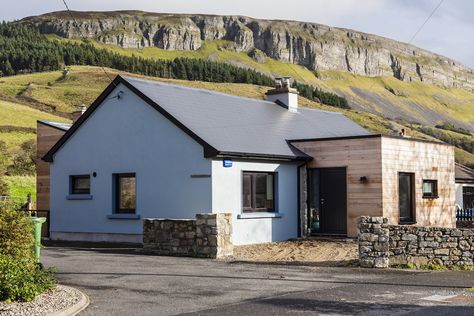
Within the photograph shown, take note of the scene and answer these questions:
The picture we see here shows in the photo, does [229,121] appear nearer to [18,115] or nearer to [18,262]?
[18,262]

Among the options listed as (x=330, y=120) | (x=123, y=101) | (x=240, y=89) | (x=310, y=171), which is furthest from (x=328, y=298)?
(x=240, y=89)

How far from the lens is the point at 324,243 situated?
20391 mm

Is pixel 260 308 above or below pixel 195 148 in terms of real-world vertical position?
below

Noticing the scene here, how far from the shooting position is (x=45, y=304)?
9797 mm

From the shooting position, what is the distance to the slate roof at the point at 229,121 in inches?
807

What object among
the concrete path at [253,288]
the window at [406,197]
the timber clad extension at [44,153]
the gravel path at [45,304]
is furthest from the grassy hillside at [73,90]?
the gravel path at [45,304]

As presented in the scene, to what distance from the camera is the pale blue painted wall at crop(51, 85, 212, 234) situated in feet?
67.3

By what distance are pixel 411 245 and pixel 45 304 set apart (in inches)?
349

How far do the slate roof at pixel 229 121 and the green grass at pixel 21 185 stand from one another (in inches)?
814

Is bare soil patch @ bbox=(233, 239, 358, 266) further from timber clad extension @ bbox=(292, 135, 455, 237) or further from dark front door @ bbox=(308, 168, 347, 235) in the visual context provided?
timber clad extension @ bbox=(292, 135, 455, 237)

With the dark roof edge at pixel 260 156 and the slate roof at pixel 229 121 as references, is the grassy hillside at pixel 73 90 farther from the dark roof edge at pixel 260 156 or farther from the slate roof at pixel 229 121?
the dark roof edge at pixel 260 156

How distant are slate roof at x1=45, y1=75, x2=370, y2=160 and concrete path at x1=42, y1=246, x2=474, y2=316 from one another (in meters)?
4.80

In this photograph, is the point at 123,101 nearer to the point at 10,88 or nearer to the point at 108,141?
the point at 108,141

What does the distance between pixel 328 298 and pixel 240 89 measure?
115 meters
